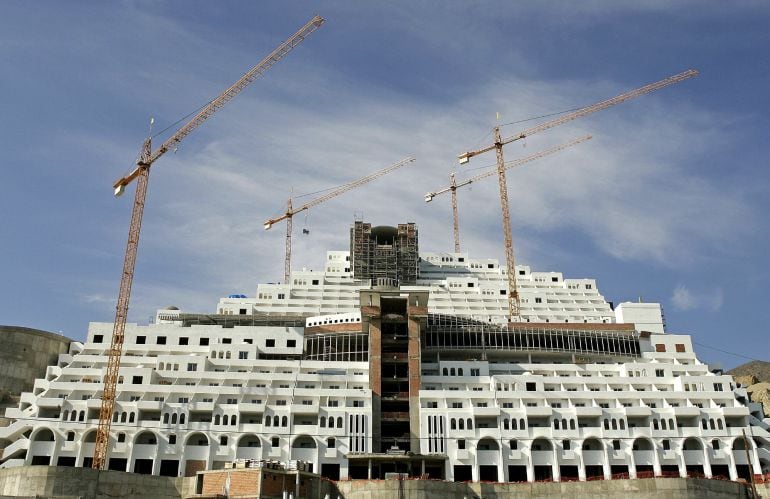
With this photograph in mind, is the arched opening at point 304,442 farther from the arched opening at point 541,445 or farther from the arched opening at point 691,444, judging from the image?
the arched opening at point 691,444

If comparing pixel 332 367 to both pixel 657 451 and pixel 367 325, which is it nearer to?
pixel 367 325

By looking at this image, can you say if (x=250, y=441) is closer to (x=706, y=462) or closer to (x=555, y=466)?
(x=555, y=466)

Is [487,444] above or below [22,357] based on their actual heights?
below

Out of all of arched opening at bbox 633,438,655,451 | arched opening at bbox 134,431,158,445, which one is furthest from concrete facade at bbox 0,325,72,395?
arched opening at bbox 633,438,655,451

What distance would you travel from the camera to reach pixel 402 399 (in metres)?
107

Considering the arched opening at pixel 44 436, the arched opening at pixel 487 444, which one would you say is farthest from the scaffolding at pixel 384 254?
the arched opening at pixel 44 436

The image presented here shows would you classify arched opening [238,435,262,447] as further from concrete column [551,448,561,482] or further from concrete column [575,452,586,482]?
concrete column [575,452,586,482]

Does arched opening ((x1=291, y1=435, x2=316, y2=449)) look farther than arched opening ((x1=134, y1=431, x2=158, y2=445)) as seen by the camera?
Yes

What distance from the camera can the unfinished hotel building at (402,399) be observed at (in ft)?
325

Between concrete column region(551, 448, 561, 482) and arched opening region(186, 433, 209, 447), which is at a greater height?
arched opening region(186, 433, 209, 447)

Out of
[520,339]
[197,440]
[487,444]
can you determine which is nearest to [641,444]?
[487,444]

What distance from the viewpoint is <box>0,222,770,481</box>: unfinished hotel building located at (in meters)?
99.1

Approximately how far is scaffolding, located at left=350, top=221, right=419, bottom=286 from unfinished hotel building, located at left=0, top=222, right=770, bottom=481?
936 inches

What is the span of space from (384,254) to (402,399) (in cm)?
4777
